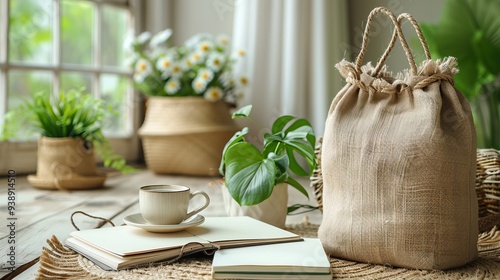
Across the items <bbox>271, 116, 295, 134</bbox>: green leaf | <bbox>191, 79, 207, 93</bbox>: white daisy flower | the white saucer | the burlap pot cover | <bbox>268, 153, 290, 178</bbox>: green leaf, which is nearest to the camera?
the white saucer

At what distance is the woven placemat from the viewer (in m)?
0.78

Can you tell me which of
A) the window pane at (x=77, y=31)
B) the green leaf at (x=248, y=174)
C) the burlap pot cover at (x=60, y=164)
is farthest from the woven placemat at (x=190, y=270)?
the window pane at (x=77, y=31)

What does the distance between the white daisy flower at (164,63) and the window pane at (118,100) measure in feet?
0.87

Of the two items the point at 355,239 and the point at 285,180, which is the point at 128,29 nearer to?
the point at 285,180

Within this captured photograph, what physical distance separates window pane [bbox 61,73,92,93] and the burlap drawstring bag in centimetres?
144

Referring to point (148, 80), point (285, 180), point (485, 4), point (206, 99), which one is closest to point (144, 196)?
point (285, 180)

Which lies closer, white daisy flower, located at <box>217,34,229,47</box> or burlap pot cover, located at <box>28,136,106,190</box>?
burlap pot cover, located at <box>28,136,106,190</box>

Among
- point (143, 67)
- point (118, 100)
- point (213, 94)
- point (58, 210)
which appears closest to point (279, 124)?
point (58, 210)

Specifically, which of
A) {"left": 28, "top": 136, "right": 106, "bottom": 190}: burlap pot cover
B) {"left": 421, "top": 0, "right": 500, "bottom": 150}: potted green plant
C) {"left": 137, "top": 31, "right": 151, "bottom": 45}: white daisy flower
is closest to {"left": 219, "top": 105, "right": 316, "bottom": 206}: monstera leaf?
{"left": 28, "top": 136, "right": 106, "bottom": 190}: burlap pot cover

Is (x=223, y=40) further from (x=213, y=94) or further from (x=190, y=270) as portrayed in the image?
(x=190, y=270)

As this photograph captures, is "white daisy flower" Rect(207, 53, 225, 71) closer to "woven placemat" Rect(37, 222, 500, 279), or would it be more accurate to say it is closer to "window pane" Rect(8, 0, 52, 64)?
"window pane" Rect(8, 0, 52, 64)

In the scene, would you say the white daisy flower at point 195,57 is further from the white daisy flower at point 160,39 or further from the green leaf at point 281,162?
the green leaf at point 281,162

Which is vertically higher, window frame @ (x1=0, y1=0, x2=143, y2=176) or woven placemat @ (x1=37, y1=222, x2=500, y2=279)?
window frame @ (x1=0, y1=0, x2=143, y2=176)

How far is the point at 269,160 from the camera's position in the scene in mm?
1018
